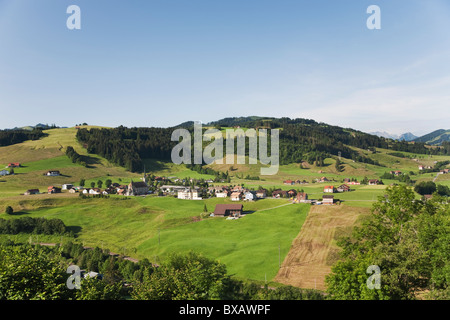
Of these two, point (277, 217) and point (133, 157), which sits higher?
point (133, 157)

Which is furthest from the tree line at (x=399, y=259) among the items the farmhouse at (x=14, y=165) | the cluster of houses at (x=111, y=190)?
the farmhouse at (x=14, y=165)

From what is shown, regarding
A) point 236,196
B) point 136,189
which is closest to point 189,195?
point 236,196

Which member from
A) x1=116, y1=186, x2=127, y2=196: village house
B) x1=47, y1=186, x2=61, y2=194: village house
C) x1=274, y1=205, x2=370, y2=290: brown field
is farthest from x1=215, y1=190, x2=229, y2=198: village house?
x1=47, y1=186, x2=61, y2=194: village house

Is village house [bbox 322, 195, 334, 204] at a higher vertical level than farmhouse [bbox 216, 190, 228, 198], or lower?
higher

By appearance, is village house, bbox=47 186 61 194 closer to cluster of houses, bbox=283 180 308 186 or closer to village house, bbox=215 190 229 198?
village house, bbox=215 190 229 198

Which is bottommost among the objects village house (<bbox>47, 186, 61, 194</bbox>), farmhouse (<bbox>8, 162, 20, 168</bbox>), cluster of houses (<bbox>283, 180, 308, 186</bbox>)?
cluster of houses (<bbox>283, 180, 308, 186</bbox>)

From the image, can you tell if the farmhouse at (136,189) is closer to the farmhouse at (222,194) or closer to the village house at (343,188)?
the farmhouse at (222,194)
